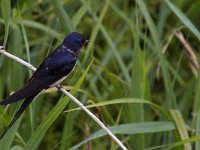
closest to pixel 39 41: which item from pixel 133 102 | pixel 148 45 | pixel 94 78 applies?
pixel 94 78

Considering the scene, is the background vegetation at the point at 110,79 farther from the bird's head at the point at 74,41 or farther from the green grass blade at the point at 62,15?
the bird's head at the point at 74,41

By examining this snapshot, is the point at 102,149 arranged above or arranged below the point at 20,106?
below

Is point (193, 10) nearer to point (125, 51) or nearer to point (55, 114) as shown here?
point (125, 51)

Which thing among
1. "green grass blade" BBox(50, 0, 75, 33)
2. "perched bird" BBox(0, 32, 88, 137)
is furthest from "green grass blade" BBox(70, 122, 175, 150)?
"green grass blade" BBox(50, 0, 75, 33)

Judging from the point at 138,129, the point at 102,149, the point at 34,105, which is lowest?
the point at 102,149

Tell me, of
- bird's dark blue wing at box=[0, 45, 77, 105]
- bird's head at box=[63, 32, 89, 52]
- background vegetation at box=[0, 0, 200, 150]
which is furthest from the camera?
background vegetation at box=[0, 0, 200, 150]

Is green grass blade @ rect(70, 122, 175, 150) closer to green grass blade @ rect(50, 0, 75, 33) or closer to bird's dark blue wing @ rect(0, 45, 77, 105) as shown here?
bird's dark blue wing @ rect(0, 45, 77, 105)

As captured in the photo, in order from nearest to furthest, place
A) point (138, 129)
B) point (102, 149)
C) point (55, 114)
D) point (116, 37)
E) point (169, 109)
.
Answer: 1. point (55, 114)
2. point (138, 129)
3. point (169, 109)
4. point (102, 149)
5. point (116, 37)
